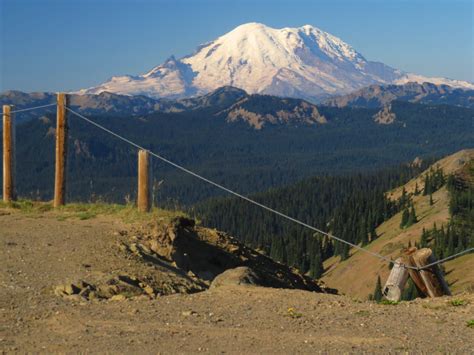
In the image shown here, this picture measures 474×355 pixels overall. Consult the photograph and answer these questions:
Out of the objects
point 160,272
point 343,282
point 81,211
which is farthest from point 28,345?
point 343,282

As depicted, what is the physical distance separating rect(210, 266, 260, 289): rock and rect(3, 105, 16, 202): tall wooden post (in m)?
12.9

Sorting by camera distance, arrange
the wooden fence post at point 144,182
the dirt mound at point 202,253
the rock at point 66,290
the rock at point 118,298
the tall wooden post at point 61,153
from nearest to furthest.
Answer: the rock at point 118,298 < the rock at point 66,290 < the dirt mound at point 202,253 < the wooden fence post at point 144,182 < the tall wooden post at point 61,153

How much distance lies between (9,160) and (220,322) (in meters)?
15.8

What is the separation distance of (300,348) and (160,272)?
6515 mm

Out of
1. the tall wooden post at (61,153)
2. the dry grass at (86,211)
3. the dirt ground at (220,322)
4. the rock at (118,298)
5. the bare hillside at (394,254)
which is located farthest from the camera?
the bare hillside at (394,254)

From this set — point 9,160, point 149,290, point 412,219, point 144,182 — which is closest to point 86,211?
point 144,182

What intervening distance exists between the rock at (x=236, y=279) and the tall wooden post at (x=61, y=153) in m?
10.8

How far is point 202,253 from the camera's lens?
21.3 m

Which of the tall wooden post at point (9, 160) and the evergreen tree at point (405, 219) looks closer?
the tall wooden post at point (9, 160)

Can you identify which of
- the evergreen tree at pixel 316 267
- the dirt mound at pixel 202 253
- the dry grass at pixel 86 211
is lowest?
the evergreen tree at pixel 316 267

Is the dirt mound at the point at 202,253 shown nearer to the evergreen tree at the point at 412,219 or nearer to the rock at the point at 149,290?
the rock at the point at 149,290

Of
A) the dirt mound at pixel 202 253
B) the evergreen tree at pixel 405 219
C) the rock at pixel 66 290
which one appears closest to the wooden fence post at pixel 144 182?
the dirt mound at pixel 202 253

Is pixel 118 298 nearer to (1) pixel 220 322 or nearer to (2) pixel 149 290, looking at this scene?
(2) pixel 149 290

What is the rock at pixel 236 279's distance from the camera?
15250 millimetres
